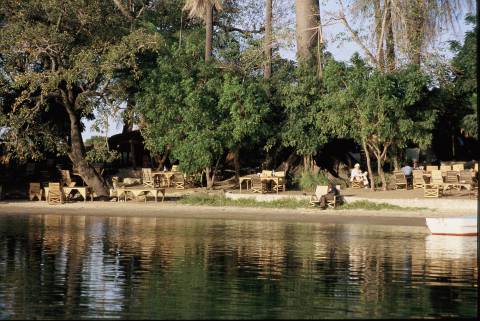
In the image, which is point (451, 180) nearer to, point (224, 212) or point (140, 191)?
point (224, 212)

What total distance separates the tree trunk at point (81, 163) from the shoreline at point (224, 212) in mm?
2413

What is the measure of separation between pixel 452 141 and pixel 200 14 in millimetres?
13168

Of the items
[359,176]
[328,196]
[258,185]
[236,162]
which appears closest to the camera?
[328,196]

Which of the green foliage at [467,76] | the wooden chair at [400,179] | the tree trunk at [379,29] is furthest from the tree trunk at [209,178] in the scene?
the green foliage at [467,76]

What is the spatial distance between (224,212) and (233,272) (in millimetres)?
15120

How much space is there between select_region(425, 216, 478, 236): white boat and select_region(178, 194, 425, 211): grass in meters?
5.00

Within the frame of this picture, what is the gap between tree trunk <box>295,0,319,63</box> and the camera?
39450 millimetres

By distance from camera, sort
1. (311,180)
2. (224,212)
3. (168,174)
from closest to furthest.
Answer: (224,212) < (311,180) < (168,174)

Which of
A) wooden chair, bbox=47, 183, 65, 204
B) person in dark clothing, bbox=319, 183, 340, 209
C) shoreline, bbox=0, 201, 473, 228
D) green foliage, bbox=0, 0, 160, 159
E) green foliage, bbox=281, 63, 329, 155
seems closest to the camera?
shoreline, bbox=0, 201, 473, 228

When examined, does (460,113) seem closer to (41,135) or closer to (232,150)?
(232,150)

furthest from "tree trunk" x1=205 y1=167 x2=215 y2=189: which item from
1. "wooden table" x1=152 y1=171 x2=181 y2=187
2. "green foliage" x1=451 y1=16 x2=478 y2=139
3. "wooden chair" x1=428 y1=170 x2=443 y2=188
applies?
"green foliage" x1=451 y1=16 x2=478 y2=139

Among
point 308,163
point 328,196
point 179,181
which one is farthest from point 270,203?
point 179,181

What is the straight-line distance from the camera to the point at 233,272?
18.4 metres

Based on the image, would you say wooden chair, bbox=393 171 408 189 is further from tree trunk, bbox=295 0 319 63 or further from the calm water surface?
the calm water surface
